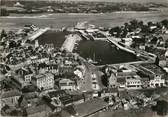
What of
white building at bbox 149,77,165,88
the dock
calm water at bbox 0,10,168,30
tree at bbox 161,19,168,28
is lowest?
white building at bbox 149,77,165,88

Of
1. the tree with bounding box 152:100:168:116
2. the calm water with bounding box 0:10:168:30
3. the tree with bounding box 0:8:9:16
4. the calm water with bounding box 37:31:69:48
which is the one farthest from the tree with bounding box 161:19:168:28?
the tree with bounding box 0:8:9:16

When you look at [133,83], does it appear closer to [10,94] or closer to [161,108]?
[161,108]

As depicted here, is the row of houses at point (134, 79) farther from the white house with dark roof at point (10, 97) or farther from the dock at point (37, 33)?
the white house with dark roof at point (10, 97)

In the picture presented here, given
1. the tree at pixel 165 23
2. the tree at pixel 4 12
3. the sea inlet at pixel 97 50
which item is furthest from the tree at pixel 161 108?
the tree at pixel 4 12

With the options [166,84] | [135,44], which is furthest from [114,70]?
[166,84]

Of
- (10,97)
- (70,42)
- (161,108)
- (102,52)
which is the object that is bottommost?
(161,108)

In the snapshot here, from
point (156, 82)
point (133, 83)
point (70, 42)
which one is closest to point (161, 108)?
point (156, 82)

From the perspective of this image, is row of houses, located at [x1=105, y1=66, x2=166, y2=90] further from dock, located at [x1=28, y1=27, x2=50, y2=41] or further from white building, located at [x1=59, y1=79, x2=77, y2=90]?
dock, located at [x1=28, y1=27, x2=50, y2=41]
